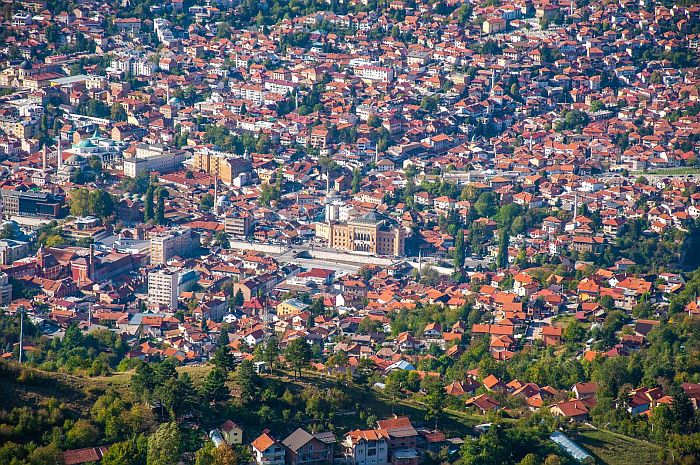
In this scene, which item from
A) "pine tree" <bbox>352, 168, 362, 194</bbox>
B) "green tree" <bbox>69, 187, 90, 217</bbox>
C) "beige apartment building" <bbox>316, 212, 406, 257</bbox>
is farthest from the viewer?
Answer: "pine tree" <bbox>352, 168, 362, 194</bbox>

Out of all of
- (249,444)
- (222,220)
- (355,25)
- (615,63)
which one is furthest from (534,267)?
(355,25)

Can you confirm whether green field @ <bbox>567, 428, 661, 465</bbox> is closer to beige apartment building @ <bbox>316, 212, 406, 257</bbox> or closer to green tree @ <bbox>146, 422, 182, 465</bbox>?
green tree @ <bbox>146, 422, 182, 465</bbox>

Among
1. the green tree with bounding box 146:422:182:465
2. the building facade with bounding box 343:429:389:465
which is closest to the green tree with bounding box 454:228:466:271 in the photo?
the building facade with bounding box 343:429:389:465

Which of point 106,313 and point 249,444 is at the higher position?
point 249,444

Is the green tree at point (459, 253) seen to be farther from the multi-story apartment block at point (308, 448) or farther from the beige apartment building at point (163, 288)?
the multi-story apartment block at point (308, 448)

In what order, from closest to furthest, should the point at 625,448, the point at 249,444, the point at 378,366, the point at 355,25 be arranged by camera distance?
the point at 249,444
the point at 625,448
the point at 378,366
the point at 355,25

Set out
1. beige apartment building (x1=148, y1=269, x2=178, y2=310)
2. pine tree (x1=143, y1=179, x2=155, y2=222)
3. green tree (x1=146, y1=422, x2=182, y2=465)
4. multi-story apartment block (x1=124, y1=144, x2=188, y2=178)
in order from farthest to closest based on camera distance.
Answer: multi-story apartment block (x1=124, y1=144, x2=188, y2=178), pine tree (x1=143, y1=179, x2=155, y2=222), beige apartment building (x1=148, y1=269, x2=178, y2=310), green tree (x1=146, y1=422, x2=182, y2=465)

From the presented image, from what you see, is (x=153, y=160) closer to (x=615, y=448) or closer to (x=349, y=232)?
(x=349, y=232)

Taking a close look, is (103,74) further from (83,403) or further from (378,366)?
(83,403)

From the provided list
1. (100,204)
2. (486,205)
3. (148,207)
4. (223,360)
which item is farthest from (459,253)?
(223,360)
